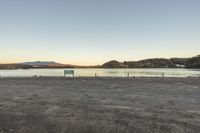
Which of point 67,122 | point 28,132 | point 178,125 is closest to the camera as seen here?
point 28,132

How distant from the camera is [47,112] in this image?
898cm

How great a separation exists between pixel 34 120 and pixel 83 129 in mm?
2016

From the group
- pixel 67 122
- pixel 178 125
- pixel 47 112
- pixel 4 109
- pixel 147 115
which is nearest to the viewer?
pixel 178 125

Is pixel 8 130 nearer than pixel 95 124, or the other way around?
pixel 8 130

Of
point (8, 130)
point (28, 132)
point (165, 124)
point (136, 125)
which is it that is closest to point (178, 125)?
point (165, 124)

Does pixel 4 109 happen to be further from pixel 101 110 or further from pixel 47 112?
pixel 101 110

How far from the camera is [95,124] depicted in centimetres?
710

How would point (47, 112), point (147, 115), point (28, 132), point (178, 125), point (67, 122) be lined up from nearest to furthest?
point (28, 132), point (178, 125), point (67, 122), point (147, 115), point (47, 112)

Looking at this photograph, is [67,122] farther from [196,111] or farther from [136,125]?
[196,111]

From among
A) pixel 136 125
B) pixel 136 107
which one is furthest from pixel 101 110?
pixel 136 125

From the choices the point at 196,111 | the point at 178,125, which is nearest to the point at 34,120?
the point at 178,125

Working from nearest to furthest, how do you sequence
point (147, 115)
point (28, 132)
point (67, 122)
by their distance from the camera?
point (28, 132) < point (67, 122) < point (147, 115)

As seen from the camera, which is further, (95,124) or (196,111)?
(196,111)

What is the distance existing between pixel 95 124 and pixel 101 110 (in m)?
2.16
